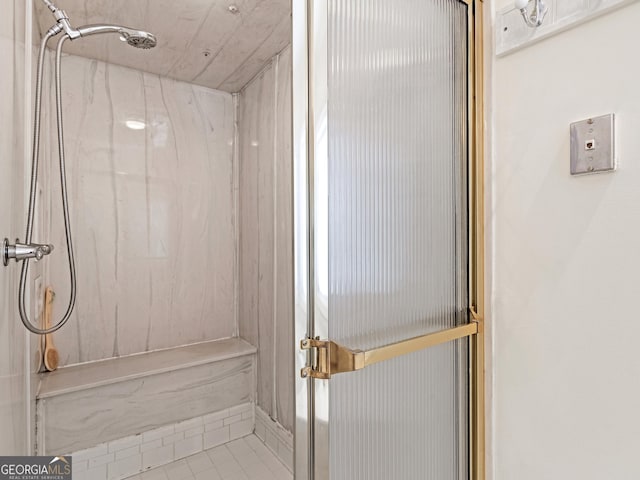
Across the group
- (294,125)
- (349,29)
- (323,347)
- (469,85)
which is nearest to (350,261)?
(323,347)

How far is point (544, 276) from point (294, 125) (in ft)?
2.47

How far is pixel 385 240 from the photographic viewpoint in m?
0.88

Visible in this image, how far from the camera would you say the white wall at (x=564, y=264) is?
794mm

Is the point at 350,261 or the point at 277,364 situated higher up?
the point at 350,261

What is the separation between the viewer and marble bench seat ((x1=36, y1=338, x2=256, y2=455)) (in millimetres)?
1775

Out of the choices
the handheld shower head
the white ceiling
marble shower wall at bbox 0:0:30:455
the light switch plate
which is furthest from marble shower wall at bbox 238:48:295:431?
the light switch plate

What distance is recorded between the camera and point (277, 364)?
2133 mm

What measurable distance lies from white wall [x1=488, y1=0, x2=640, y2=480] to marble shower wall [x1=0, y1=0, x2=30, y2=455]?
127 centimetres

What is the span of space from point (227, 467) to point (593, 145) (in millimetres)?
2180

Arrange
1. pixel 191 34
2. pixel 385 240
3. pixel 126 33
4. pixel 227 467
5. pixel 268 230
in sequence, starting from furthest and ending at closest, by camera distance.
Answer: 1. pixel 268 230
2. pixel 227 467
3. pixel 191 34
4. pixel 126 33
5. pixel 385 240

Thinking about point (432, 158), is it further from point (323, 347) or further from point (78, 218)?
point (78, 218)

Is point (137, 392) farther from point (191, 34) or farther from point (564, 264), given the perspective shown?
point (564, 264)

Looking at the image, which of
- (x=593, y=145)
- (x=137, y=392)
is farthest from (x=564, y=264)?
(x=137, y=392)

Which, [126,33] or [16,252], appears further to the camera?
[126,33]
